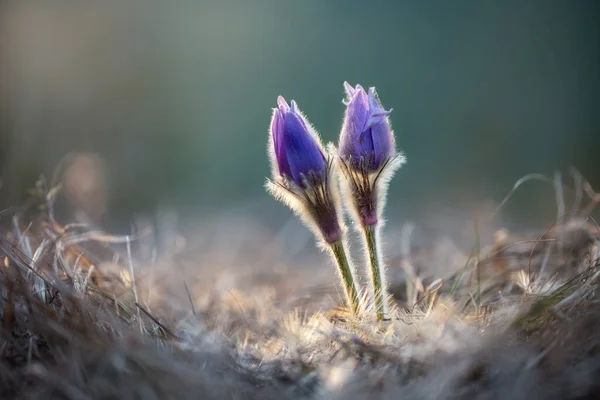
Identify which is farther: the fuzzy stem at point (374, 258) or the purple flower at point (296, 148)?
the fuzzy stem at point (374, 258)

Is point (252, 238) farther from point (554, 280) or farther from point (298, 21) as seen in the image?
point (298, 21)

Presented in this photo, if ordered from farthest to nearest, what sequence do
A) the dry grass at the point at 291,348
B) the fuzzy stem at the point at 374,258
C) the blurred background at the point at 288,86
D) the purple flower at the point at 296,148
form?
the blurred background at the point at 288,86, the fuzzy stem at the point at 374,258, the purple flower at the point at 296,148, the dry grass at the point at 291,348

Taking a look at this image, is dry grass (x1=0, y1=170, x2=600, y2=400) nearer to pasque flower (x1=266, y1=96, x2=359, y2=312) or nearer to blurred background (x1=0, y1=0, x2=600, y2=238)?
pasque flower (x1=266, y1=96, x2=359, y2=312)

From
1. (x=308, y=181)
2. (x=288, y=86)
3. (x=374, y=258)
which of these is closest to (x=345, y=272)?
(x=374, y=258)

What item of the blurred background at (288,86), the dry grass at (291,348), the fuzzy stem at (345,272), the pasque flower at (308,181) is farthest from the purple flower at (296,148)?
the blurred background at (288,86)

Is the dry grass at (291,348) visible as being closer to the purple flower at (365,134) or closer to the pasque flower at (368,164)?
the pasque flower at (368,164)

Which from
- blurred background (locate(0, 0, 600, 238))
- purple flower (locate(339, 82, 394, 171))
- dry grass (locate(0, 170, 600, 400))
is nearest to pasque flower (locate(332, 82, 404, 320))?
purple flower (locate(339, 82, 394, 171))

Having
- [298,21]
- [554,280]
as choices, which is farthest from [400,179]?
[554,280]
